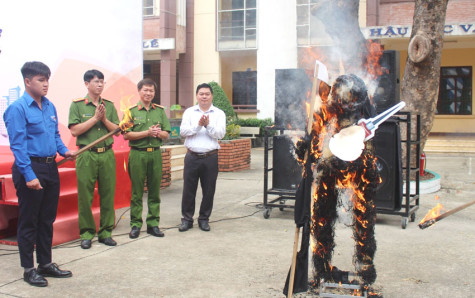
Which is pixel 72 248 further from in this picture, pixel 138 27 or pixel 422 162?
pixel 422 162

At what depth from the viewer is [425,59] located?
9.22 meters

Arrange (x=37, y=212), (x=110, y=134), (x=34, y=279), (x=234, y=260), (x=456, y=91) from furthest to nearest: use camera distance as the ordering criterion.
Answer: (x=456, y=91) < (x=110, y=134) < (x=234, y=260) < (x=37, y=212) < (x=34, y=279)

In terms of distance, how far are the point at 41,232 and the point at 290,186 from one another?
3978 mm

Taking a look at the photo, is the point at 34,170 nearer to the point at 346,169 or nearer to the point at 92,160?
the point at 92,160

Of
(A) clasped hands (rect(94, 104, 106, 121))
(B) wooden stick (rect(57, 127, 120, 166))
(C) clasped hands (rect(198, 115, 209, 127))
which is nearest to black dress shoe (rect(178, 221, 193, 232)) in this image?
(C) clasped hands (rect(198, 115, 209, 127))

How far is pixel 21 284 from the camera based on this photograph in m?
4.43

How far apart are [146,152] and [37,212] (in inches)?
71.7

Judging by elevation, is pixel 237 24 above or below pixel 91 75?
above

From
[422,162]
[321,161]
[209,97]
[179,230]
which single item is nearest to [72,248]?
[179,230]

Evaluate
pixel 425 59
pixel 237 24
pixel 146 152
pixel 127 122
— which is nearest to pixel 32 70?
pixel 127 122

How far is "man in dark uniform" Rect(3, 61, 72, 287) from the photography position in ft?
14.2

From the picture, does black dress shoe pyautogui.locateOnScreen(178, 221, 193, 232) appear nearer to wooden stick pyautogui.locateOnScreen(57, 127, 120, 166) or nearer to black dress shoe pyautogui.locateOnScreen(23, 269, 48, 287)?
wooden stick pyautogui.locateOnScreen(57, 127, 120, 166)

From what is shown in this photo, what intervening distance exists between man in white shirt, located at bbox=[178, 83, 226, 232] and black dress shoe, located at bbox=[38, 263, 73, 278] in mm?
1987

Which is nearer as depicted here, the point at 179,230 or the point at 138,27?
the point at 179,230
